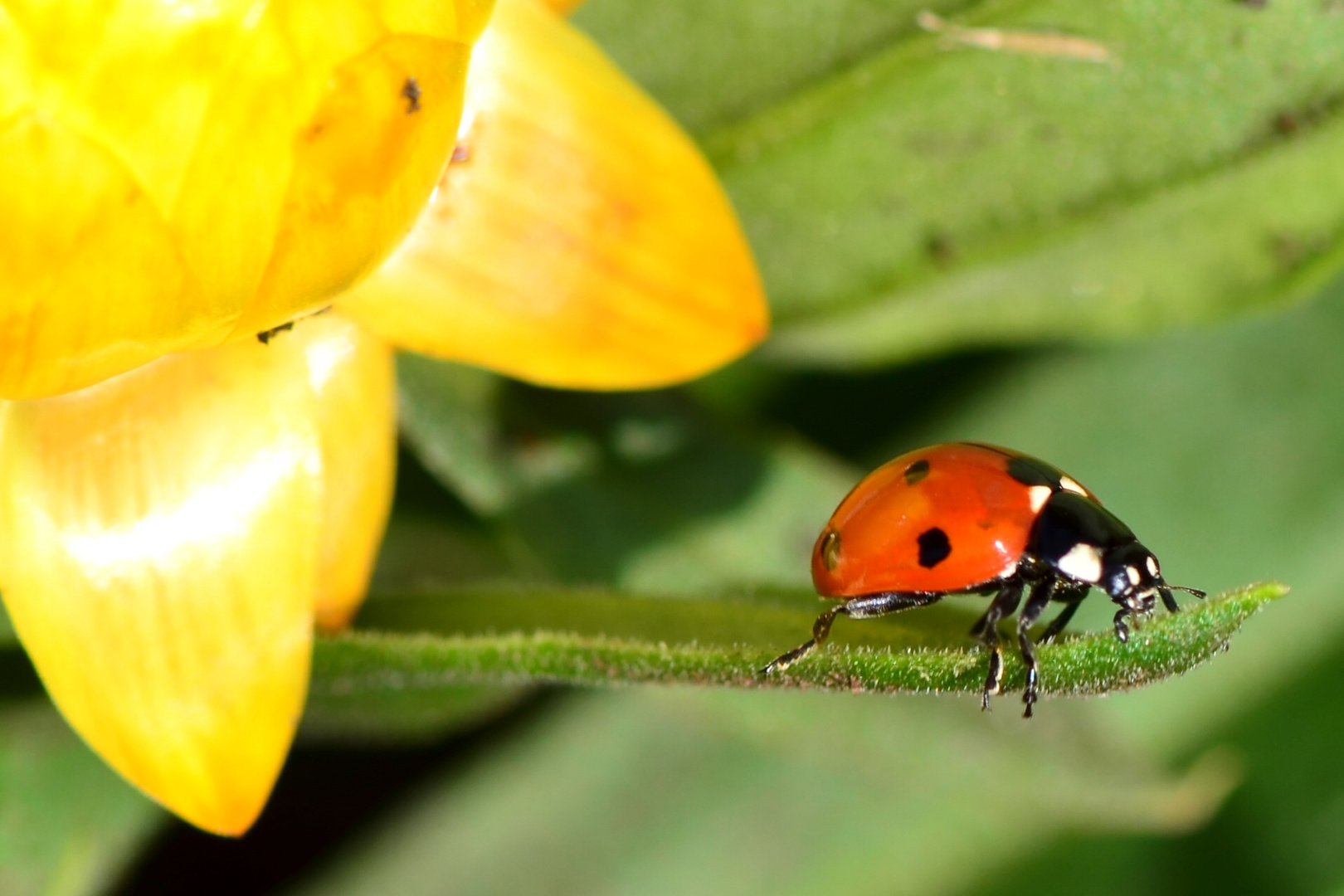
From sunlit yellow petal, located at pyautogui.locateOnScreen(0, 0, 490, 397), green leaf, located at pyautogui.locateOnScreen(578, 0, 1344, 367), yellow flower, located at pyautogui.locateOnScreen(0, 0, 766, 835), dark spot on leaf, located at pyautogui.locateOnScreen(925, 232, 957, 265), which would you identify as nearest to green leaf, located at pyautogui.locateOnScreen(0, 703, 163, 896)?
yellow flower, located at pyautogui.locateOnScreen(0, 0, 766, 835)

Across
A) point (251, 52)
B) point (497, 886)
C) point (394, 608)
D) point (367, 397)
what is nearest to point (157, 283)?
point (251, 52)

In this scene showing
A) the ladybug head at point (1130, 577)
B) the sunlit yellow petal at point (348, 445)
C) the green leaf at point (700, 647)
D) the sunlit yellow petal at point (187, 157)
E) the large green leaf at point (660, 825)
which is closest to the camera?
the sunlit yellow petal at point (187, 157)

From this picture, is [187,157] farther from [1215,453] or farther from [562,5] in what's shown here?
[1215,453]

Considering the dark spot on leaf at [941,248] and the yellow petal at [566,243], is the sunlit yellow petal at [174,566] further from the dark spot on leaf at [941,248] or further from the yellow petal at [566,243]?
the dark spot on leaf at [941,248]

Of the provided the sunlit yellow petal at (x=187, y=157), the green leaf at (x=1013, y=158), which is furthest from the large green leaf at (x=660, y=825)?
the sunlit yellow petal at (x=187, y=157)

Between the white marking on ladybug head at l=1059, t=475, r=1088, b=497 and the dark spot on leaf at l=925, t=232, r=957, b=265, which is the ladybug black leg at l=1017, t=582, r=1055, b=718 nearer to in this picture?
the white marking on ladybug head at l=1059, t=475, r=1088, b=497

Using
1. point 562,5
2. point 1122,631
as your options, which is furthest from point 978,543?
point 562,5
